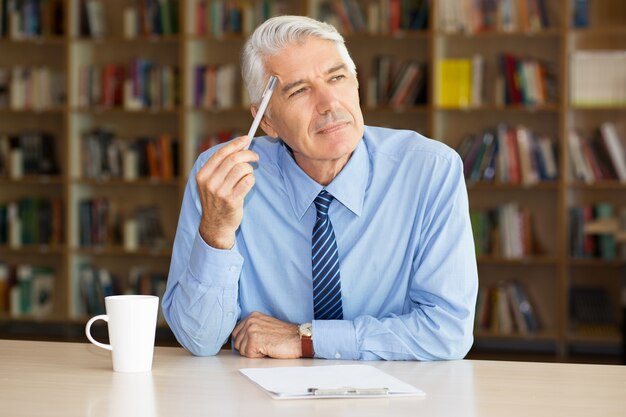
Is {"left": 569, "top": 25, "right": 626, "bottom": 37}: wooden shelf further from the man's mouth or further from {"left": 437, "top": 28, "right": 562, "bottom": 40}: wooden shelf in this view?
the man's mouth

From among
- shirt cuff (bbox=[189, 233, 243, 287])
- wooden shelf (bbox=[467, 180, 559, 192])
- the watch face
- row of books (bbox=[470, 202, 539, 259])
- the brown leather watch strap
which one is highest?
shirt cuff (bbox=[189, 233, 243, 287])

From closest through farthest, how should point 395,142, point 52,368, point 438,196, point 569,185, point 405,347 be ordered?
point 52,368 → point 405,347 → point 438,196 → point 395,142 → point 569,185

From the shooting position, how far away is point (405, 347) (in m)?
1.63

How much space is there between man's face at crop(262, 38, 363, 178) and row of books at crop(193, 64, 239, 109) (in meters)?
3.73

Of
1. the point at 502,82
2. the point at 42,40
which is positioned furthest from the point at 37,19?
the point at 502,82

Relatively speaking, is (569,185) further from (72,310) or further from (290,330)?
(290,330)

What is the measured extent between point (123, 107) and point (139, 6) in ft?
2.13

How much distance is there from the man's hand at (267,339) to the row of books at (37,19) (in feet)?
15.1

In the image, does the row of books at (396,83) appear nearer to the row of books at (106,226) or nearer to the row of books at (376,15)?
the row of books at (376,15)

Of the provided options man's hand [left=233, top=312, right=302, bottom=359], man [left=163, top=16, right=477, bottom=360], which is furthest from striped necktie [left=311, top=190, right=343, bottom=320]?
man's hand [left=233, top=312, right=302, bottom=359]

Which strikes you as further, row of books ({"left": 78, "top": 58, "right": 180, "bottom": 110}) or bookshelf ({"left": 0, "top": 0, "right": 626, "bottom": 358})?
row of books ({"left": 78, "top": 58, "right": 180, "bottom": 110})

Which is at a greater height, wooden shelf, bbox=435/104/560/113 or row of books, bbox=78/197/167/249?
wooden shelf, bbox=435/104/560/113

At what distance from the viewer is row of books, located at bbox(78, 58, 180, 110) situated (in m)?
5.72

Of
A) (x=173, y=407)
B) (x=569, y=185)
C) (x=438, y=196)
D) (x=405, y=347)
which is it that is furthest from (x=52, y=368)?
(x=569, y=185)
